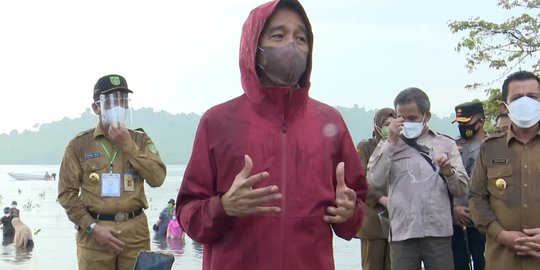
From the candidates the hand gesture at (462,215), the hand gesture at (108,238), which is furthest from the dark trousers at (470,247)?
the hand gesture at (108,238)

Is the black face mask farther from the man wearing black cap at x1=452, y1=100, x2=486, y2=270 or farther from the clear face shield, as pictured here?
the clear face shield

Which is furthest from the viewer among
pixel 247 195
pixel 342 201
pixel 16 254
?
pixel 16 254

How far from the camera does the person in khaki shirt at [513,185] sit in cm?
443

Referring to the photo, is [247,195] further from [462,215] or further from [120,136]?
[462,215]

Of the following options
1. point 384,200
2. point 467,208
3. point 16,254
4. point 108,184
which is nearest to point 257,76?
point 108,184

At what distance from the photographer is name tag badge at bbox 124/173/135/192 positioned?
211 inches

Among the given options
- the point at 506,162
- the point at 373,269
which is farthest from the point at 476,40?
the point at 506,162

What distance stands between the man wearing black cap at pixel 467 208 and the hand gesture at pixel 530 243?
1.38m

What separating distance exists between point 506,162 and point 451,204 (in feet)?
3.29

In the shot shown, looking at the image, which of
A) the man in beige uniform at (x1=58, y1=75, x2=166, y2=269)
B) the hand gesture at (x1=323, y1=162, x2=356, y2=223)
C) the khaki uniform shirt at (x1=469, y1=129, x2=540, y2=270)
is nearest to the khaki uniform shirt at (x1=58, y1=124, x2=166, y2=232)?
the man in beige uniform at (x1=58, y1=75, x2=166, y2=269)

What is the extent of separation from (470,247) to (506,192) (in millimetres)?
1971

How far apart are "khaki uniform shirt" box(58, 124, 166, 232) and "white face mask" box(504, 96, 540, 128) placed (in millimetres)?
2555

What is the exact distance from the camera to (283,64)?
2762 millimetres

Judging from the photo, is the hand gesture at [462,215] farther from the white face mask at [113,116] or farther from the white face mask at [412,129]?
the white face mask at [113,116]
